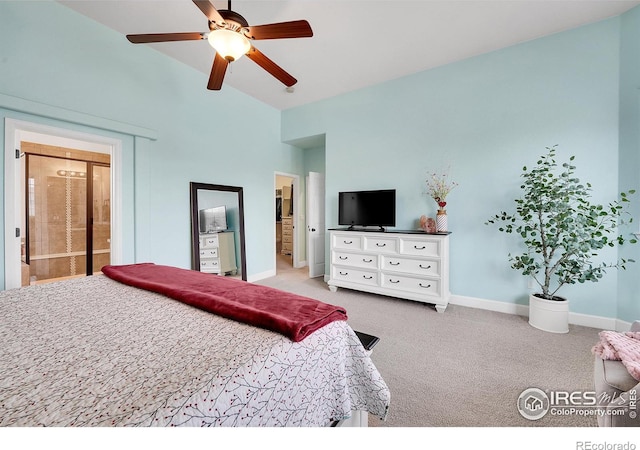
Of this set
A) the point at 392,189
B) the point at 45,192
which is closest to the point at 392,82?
the point at 392,189

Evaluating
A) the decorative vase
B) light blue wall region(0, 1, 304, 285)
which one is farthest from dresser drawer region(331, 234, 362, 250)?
light blue wall region(0, 1, 304, 285)

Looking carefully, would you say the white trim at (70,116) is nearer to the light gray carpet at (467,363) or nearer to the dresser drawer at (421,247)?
the light gray carpet at (467,363)

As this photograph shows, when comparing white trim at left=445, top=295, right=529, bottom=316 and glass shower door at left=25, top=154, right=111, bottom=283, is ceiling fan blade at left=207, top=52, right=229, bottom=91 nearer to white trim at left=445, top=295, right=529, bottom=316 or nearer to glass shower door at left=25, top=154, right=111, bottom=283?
glass shower door at left=25, top=154, right=111, bottom=283

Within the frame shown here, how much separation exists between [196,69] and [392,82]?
A: 2.70 meters

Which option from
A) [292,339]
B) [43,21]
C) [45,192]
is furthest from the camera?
[45,192]

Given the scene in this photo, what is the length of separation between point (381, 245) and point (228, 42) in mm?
2617

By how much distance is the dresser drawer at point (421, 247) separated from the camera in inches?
117

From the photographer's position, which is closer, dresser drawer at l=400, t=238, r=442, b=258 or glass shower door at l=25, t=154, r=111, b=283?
dresser drawer at l=400, t=238, r=442, b=258

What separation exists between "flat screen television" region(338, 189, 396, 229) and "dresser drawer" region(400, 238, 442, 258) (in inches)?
16.4

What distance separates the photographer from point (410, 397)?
158cm

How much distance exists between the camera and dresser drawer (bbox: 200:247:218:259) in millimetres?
3578

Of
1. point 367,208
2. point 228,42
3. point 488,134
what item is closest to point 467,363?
point 367,208

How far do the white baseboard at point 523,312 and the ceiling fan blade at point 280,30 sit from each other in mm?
3224
